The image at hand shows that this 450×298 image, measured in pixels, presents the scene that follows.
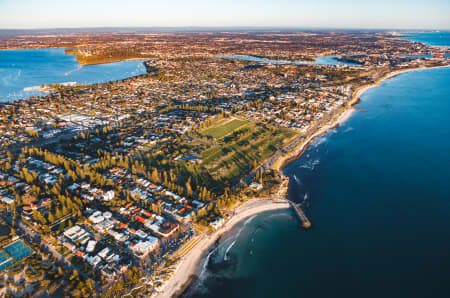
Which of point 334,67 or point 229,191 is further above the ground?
point 334,67

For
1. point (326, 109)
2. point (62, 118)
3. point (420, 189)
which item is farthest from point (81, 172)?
point (326, 109)

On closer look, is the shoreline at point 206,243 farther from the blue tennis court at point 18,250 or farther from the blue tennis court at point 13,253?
the blue tennis court at point 13,253

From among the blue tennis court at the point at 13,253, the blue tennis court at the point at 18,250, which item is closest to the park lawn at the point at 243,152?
the blue tennis court at the point at 18,250

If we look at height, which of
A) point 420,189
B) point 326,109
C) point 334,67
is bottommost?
point 420,189

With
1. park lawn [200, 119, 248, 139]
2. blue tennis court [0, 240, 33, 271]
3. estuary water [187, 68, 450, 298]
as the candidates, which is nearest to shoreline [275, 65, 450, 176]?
estuary water [187, 68, 450, 298]

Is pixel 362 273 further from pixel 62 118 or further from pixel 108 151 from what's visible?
pixel 62 118

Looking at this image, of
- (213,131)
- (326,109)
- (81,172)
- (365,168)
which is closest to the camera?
(81,172)
